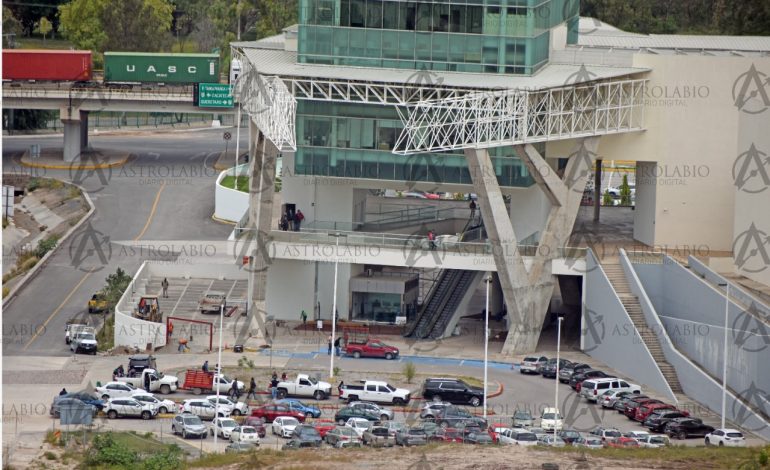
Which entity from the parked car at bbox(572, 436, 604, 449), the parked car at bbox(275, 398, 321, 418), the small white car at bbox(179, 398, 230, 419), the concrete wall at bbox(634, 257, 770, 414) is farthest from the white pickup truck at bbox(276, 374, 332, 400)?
the concrete wall at bbox(634, 257, 770, 414)

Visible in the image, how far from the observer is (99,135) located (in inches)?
4801

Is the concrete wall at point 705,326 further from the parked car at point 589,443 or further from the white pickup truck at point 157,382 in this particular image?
→ the white pickup truck at point 157,382

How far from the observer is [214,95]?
106m

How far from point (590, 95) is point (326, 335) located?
54.4 ft

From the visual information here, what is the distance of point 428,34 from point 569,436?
2593 cm

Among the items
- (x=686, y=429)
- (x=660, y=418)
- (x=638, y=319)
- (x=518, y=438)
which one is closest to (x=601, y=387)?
(x=660, y=418)

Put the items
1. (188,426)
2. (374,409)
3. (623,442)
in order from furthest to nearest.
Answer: (374,409) → (188,426) → (623,442)

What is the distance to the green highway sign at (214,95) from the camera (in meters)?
105

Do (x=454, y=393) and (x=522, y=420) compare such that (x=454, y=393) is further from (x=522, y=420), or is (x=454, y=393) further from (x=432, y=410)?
(x=522, y=420)

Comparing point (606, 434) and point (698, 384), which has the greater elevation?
point (698, 384)

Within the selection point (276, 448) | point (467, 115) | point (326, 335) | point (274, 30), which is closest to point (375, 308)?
point (326, 335)

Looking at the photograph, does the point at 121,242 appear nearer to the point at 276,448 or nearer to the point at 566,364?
the point at 566,364

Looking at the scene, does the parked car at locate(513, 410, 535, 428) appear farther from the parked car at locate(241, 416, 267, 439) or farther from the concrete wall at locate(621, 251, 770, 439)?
the parked car at locate(241, 416, 267, 439)

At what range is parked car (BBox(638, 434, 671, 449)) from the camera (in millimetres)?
53062
